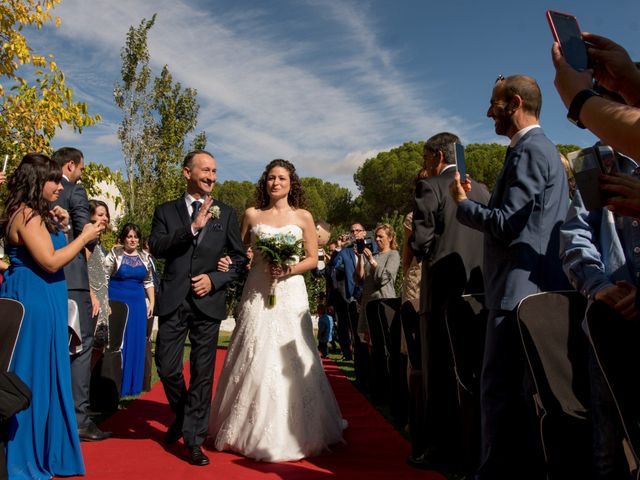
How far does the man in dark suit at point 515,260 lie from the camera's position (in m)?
3.37

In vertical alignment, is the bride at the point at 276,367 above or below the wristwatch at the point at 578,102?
below

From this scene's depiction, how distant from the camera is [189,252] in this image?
17.0 feet

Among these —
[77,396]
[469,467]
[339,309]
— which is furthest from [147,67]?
[469,467]

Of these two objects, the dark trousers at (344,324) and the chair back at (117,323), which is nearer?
the chair back at (117,323)

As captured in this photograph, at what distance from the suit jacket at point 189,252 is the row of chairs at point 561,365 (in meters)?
2.11

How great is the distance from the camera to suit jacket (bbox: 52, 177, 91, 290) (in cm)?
533

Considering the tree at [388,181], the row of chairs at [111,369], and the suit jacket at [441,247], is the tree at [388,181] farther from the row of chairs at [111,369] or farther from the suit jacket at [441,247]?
the suit jacket at [441,247]

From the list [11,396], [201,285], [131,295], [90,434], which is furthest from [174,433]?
[131,295]

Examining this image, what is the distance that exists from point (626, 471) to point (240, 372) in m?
3.51

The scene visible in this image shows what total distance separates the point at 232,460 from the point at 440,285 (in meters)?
2.21

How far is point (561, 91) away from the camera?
1932 millimetres

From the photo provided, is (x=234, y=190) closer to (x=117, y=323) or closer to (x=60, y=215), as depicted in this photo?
(x=117, y=323)

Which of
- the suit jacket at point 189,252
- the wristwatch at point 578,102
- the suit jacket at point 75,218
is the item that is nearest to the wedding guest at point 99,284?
the suit jacket at point 75,218

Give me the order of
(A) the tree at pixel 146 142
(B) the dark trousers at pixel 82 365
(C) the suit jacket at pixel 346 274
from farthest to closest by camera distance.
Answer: (A) the tree at pixel 146 142
(C) the suit jacket at pixel 346 274
(B) the dark trousers at pixel 82 365
